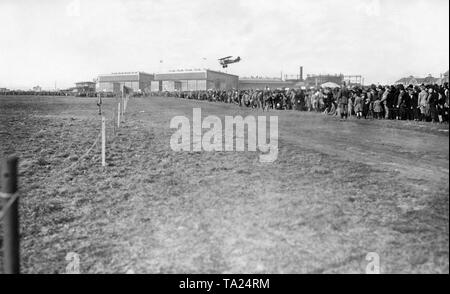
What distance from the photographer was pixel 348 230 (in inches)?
200

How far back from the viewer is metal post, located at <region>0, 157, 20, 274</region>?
3.39 meters

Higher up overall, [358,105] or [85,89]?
[85,89]

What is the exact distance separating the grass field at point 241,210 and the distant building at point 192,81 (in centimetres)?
8727

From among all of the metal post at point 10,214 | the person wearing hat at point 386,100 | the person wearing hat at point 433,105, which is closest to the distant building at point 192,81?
the person wearing hat at point 386,100

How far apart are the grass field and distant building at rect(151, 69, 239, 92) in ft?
286

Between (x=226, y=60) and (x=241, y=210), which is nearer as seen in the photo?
(x=241, y=210)

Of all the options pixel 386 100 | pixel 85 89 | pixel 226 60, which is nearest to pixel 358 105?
pixel 386 100

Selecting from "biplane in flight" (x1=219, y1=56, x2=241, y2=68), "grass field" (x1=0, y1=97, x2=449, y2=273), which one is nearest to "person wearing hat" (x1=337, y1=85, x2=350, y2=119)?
"grass field" (x1=0, y1=97, x2=449, y2=273)

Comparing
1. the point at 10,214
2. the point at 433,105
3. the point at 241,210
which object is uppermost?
the point at 433,105

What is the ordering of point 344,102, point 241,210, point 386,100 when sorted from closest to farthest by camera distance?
1. point 241,210
2. point 386,100
3. point 344,102

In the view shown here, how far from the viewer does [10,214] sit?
344 cm

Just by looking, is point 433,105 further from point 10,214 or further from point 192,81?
point 192,81

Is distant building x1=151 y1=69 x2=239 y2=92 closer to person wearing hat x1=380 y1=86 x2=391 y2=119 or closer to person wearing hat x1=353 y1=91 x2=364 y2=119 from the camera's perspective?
person wearing hat x1=353 y1=91 x2=364 y2=119

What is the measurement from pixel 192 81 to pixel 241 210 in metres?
93.9
